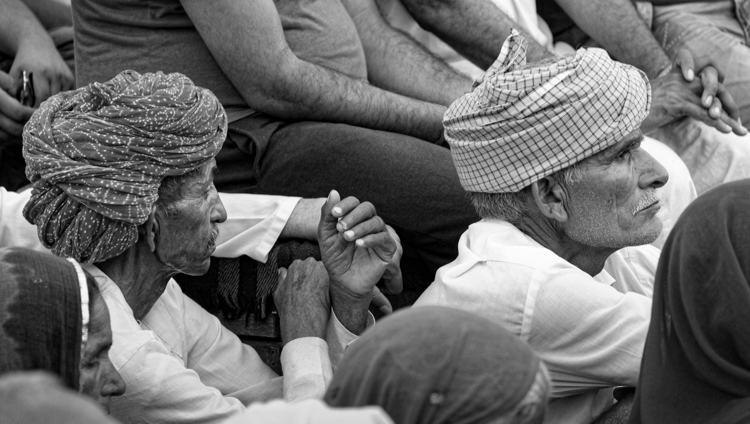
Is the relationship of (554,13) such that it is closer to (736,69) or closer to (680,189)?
(736,69)

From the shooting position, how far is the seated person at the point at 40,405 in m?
1.42

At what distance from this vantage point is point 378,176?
354 cm

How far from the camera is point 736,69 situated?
4723mm

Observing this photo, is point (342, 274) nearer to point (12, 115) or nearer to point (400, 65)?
point (400, 65)

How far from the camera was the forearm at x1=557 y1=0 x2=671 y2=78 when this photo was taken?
15.5 feet

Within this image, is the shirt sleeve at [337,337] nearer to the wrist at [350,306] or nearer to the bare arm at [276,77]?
the wrist at [350,306]

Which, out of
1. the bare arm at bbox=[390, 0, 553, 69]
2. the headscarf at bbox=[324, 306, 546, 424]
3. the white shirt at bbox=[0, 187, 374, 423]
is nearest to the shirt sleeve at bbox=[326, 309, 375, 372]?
the white shirt at bbox=[0, 187, 374, 423]

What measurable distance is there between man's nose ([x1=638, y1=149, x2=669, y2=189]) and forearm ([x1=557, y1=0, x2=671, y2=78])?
161 cm

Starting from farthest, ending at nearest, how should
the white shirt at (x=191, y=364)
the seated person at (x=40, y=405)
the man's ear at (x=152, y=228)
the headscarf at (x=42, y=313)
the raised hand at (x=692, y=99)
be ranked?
the raised hand at (x=692, y=99), the man's ear at (x=152, y=228), the white shirt at (x=191, y=364), the headscarf at (x=42, y=313), the seated person at (x=40, y=405)

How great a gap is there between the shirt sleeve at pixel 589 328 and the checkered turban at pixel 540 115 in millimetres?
415

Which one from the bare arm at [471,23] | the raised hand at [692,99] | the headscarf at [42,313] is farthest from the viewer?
the bare arm at [471,23]

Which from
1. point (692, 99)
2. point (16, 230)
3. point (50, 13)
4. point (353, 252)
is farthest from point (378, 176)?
point (50, 13)

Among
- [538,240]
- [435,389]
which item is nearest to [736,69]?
[538,240]

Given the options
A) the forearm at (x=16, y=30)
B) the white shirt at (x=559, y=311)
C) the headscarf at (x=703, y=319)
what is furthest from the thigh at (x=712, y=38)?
the forearm at (x=16, y=30)
